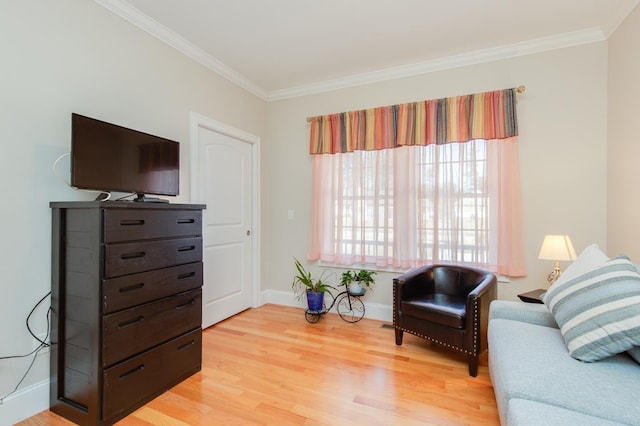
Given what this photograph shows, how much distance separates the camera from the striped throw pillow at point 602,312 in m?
1.26

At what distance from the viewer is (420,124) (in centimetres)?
305

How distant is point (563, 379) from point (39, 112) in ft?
9.61

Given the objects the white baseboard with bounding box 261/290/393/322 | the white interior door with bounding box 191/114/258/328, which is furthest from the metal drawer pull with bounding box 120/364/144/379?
the white baseboard with bounding box 261/290/393/322

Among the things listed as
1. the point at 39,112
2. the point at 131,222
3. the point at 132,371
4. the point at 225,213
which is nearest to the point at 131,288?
the point at 131,222

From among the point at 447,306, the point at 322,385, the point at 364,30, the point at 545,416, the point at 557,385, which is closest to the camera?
the point at 545,416

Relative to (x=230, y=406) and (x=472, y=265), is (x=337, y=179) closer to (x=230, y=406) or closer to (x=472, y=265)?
(x=472, y=265)

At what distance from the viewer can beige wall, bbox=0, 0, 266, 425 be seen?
1644 mm

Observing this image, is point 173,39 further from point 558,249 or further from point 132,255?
point 558,249

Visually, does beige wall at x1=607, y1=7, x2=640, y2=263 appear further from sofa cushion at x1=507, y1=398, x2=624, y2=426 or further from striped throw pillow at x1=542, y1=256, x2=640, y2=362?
sofa cushion at x1=507, y1=398, x2=624, y2=426

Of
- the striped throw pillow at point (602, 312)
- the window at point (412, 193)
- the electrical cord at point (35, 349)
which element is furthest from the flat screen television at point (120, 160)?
the striped throw pillow at point (602, 312)

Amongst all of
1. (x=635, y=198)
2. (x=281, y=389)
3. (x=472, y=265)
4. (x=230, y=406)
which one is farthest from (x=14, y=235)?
(x=635, y=198)

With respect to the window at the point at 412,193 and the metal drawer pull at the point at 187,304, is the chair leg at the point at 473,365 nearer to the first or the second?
the window at the point at 412,193

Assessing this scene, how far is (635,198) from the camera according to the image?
2121 mm

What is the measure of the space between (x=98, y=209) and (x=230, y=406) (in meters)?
1.34
